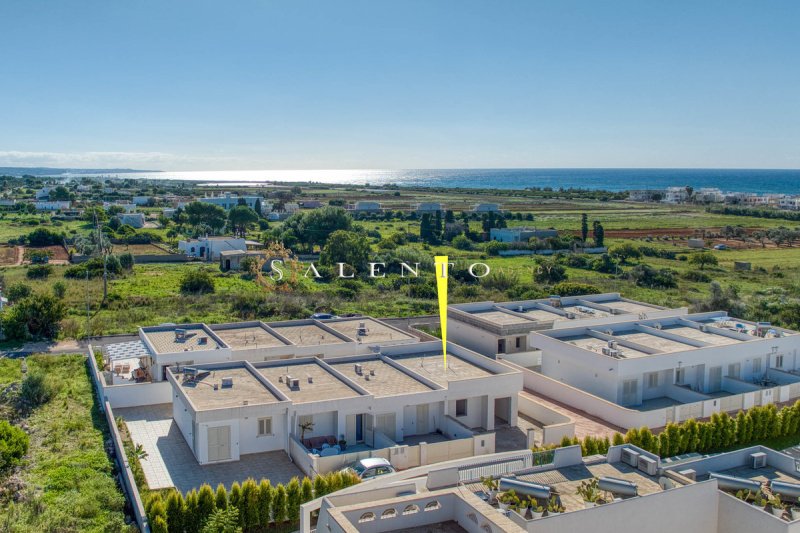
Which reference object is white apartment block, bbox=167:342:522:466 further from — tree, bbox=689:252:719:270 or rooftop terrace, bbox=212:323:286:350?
tree, bbox=689:252:719:270

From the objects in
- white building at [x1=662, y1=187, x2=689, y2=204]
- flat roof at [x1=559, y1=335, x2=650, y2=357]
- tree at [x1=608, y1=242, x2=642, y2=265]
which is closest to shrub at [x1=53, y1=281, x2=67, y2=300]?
flat roof at [x1=559, y1=335, x2=650, y2=357]

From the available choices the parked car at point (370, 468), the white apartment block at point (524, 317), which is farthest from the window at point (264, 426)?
the white apartment block at point (524, 317)

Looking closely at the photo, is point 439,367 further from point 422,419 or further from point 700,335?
point 700,335

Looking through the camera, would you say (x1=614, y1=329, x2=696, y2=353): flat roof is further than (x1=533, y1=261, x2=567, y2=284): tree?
No

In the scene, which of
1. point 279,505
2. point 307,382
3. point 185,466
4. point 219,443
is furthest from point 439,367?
point 279,505

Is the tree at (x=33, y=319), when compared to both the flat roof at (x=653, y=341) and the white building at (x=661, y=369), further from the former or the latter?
the flat roof at (x=653, y=341)
